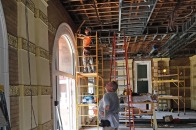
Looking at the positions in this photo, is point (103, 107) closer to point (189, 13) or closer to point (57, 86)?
point (57, 86)

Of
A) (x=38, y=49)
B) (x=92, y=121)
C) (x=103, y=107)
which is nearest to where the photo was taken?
(x=38, y=49)

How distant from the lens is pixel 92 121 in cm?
1042

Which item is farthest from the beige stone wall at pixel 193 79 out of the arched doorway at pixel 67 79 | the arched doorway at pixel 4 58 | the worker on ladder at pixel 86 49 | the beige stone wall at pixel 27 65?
the arched doorway at pixel 4 58

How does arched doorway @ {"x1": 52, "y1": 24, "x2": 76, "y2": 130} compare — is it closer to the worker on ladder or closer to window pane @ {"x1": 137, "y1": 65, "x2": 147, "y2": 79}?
the worker on ladder

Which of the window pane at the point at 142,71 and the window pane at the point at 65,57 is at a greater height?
the window pane at the point at 65,57

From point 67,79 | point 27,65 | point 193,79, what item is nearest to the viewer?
point 27,65

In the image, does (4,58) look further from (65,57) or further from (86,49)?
(86,49)

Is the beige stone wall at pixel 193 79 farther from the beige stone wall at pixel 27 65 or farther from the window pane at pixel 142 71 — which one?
the beige stone wall at pixel 27 65

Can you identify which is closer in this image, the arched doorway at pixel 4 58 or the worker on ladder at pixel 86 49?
the arched doorway at pixel 4 58

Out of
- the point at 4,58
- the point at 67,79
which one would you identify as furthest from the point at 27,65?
the point at 67,79

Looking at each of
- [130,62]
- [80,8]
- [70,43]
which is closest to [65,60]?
[70,43]

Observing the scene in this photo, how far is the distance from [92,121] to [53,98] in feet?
16.8

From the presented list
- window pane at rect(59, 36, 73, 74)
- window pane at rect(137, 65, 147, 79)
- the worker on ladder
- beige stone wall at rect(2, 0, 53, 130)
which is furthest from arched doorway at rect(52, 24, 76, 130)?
window pane at rect(137, 65, 147, 79)

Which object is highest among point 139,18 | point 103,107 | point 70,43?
point 139,18
